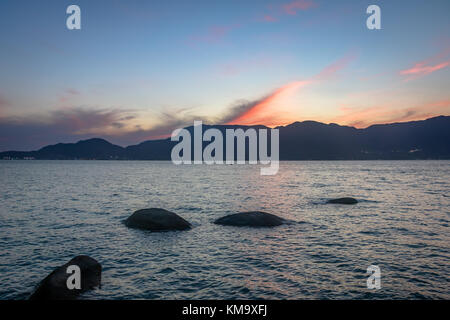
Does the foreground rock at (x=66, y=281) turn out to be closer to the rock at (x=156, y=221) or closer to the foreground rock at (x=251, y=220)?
the rock at (x=156, y=221)

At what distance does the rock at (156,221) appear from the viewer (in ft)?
82.7

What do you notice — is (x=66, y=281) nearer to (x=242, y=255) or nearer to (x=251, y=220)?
(x=242, y=255)

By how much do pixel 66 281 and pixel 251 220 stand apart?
17.0m

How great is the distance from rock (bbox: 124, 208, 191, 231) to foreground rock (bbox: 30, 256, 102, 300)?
33.4 feet

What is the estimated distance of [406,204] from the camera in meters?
40.2

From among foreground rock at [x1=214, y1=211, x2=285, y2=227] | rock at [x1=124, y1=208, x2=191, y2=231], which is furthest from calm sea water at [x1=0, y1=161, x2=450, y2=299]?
foreground rock at [x1=214, y1=211, x2=285, y2=227]

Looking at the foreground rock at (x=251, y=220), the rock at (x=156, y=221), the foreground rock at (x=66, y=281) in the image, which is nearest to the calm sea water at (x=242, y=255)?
the foreground rock at (x=66, y=281)

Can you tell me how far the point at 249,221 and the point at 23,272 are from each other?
17516 millimetres

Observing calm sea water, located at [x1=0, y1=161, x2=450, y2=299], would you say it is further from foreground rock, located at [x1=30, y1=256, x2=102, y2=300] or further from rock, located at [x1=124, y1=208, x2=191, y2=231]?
rock, located at [x1=124, y1=208, x2=191, y2=231]

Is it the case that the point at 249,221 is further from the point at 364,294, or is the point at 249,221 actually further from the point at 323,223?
the point at 364,294

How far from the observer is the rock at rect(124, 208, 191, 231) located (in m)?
25.2

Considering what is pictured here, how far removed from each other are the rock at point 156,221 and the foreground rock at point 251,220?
13.0 ft

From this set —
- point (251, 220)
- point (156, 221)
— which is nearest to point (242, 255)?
point (251, 220)
